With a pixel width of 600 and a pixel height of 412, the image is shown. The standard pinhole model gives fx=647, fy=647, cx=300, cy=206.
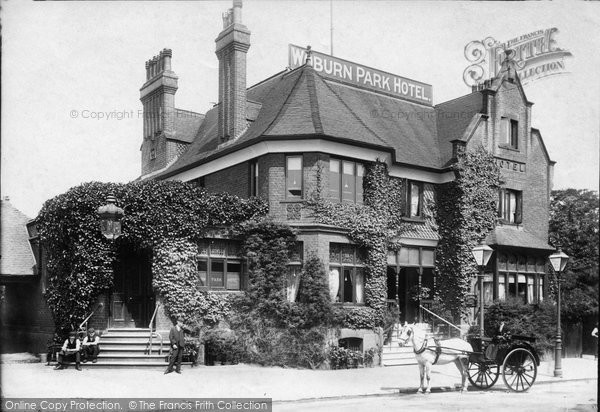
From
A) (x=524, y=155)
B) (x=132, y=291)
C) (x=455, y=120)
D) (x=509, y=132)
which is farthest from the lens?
(x=455, y=120)

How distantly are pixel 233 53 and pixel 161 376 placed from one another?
1405cm

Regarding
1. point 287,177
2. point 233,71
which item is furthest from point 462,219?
point 233,71

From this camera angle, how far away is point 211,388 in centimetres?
1616

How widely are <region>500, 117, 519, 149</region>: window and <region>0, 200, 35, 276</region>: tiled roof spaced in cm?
2209

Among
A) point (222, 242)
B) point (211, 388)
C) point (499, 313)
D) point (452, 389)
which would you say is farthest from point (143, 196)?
point (499, 313)

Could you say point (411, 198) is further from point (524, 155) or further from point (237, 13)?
point (237, 13)

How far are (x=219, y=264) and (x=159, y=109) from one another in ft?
49.9

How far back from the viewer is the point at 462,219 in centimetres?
2838

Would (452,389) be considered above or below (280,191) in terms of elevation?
below

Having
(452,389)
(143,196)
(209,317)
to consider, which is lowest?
(452,389)

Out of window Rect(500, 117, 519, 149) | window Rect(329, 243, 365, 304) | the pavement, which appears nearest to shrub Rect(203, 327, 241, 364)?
the pavement

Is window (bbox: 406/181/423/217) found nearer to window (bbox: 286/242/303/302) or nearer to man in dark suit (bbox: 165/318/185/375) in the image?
window (bbox: 286/242/303/302)

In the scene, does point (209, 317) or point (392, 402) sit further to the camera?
point (209, 317)

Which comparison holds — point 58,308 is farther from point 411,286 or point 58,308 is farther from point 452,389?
point 411,286
